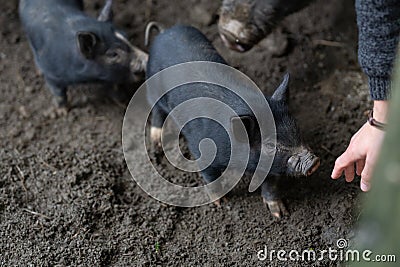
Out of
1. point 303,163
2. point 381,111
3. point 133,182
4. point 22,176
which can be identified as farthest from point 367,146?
point 22,176

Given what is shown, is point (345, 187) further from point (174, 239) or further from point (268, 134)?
point (174, 239)

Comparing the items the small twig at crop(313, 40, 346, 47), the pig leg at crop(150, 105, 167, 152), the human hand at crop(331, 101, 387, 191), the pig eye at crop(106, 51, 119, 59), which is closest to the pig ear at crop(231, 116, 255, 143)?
the human hand at crop(331, 101, 387, 191)

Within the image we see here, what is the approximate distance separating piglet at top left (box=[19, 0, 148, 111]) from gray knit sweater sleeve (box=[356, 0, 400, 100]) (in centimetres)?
170

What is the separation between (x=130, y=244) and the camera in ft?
9.12

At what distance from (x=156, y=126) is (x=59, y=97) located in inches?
25.6

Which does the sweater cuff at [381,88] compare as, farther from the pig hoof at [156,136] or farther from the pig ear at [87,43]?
the pig ear at [87,43]

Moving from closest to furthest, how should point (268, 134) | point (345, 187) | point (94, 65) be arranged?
point (268, 134) < point (345, 187) < point (94, 65)

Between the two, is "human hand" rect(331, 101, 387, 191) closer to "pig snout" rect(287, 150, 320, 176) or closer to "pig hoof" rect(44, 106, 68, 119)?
"pig snout" rect(287, 150, 320, 176)

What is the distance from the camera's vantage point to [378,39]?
6.80 feet

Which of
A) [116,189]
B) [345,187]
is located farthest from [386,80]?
[116,189]

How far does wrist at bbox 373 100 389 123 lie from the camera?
6.91 feet

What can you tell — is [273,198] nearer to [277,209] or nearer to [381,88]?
[277,209]

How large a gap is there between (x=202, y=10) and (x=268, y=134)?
1.52m

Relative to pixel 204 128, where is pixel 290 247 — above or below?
below
